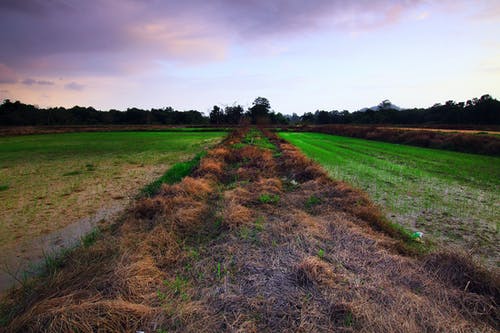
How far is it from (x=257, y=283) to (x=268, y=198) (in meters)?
3.41

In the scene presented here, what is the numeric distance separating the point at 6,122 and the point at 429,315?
3678 inches

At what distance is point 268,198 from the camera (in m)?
6.48

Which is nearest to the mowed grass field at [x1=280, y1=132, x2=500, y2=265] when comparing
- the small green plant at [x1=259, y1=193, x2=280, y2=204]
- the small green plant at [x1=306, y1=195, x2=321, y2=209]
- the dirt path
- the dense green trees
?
the dirt path

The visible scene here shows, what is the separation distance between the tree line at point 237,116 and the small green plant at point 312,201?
5658cm

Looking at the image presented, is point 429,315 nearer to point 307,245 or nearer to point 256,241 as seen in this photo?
point 307,245

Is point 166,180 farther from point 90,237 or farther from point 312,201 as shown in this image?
point 312,201

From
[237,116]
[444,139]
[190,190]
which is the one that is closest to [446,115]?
[444,139]

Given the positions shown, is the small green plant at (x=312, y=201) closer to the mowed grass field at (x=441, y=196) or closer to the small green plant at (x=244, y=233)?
the mowed grass field at (x=441, y=196)

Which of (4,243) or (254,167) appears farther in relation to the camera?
(254,167)

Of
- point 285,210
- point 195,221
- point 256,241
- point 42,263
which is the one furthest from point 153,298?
point 285,210

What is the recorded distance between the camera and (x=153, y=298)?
9.58 ft

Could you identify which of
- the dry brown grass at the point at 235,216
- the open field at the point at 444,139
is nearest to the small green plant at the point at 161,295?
the dry brown grass at the point at 235,216

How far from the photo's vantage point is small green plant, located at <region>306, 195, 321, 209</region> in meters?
6.19

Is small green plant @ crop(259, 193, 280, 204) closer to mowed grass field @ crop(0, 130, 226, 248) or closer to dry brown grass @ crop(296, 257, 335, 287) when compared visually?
dry brown grass @ crop(296, 257, 335, 287)
